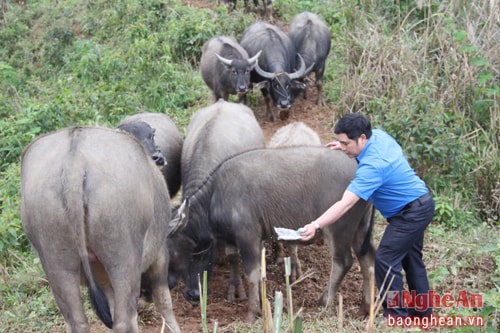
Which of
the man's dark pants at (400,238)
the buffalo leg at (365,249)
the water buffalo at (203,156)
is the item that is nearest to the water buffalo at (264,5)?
the water buffalo at (203,156)

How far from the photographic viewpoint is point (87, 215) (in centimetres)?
439

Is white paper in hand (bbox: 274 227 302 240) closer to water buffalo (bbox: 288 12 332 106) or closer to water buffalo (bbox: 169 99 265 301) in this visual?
water buffalo (bbox: 169 99 265 301)

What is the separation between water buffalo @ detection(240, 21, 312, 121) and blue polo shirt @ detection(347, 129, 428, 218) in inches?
221

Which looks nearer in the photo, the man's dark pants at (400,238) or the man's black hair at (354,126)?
the man's black hair at (354,126)

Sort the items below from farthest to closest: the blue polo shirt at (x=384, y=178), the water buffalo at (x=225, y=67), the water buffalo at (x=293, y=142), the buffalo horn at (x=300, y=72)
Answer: the buffalo horn at (x=300, y=72) < the water buffalo at (x=225, y=67) < the water buffalo at (x=293, y=142) < the blue polo shirt at (x=384, y=178)

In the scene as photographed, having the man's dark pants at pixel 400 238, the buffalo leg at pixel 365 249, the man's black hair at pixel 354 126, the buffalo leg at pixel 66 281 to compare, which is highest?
the man's black hair at pixel 354 126

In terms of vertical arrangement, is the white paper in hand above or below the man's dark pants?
above

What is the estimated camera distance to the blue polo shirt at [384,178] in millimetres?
5273

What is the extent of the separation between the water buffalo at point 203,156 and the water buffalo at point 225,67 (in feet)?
7.91

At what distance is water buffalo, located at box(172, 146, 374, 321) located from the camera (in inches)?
251

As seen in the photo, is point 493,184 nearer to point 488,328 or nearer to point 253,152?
point 253,152

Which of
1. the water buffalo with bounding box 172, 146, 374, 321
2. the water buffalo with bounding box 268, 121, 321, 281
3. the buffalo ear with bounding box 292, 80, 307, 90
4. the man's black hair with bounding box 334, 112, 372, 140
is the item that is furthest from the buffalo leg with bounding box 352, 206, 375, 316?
the buffalo ear with bounding box 292, 80, 307, 90

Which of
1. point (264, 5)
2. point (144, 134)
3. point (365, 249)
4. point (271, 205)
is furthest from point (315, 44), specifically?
point (365, 249)

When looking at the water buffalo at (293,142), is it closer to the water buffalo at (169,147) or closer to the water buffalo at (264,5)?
the water buffalo at (169,147)
